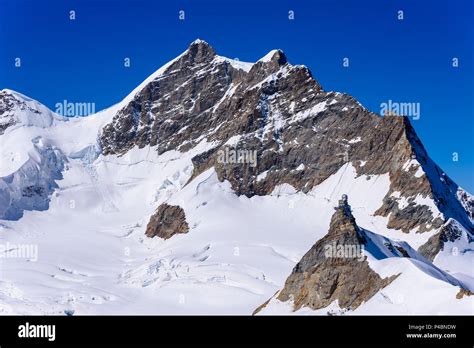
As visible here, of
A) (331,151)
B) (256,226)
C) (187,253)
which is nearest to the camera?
(187,253)

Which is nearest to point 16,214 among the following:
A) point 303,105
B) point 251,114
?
point 251,114

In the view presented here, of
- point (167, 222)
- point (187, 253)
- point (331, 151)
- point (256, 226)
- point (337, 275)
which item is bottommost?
point (337, 275)

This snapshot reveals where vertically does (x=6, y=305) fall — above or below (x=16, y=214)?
below

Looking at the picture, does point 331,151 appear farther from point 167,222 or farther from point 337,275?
point 337,275

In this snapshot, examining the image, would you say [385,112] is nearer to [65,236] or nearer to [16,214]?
→ [65,236]

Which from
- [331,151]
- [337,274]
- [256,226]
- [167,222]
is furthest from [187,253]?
[337,274]

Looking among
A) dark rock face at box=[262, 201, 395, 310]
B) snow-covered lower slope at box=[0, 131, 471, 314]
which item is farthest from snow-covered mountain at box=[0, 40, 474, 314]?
dark rock face at box=[262, 201, 395, 310]
